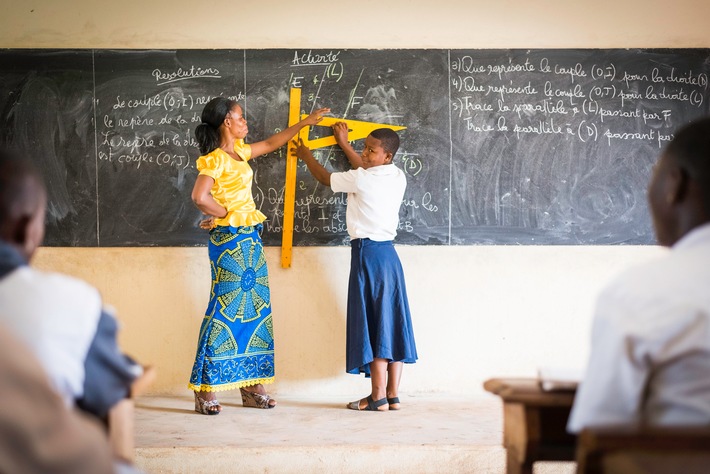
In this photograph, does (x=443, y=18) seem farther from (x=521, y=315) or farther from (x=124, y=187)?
(x=124, y=187)

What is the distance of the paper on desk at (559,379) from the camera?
193 centimetres

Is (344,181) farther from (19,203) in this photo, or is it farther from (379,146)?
(19,203)

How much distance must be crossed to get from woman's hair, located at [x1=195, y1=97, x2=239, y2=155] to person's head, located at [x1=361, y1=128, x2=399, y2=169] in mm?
779

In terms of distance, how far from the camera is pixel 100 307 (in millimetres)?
1667

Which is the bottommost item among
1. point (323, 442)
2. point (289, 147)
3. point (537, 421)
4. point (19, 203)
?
point (323, 442)

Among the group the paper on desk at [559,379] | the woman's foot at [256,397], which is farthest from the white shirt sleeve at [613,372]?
the woman's foot at [256,397]

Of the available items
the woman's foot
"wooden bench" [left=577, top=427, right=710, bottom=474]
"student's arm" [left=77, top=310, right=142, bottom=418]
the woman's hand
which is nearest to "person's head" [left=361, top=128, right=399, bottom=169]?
the woman's hand

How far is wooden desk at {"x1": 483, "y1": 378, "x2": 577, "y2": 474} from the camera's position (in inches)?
76.3

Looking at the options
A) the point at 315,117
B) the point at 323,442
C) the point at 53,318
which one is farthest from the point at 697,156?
the point at 315,117

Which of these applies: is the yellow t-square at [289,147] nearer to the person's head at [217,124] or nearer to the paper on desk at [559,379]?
the person's head at [217,124]

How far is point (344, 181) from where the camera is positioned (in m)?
4.52

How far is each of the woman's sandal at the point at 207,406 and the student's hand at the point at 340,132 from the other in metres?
1.65

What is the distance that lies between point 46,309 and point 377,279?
10.2ft

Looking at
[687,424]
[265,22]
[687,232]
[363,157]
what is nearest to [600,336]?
[687,424]
